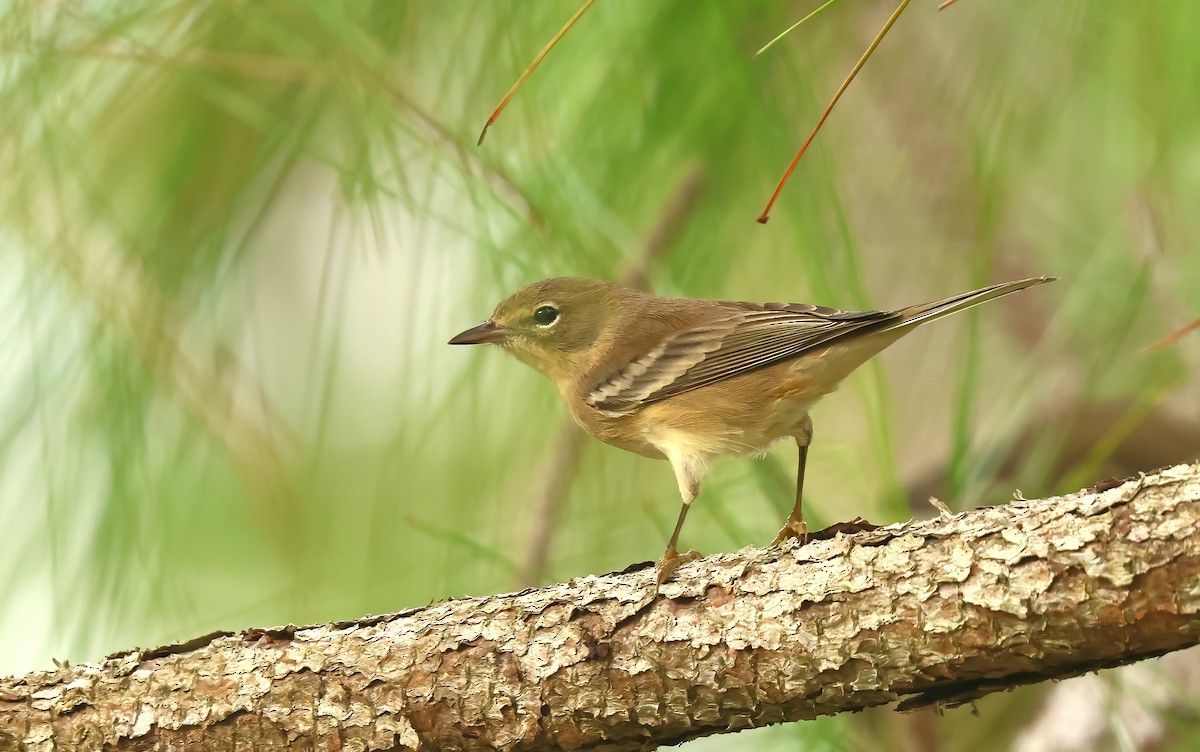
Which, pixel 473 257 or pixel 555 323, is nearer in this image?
pixel 473 257

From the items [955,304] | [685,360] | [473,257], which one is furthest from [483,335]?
[955,304]

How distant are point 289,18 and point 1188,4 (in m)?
1.42

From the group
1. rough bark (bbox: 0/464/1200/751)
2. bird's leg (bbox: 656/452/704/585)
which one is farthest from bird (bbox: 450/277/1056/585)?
rough bark (bbox: 0/464/1200/751)

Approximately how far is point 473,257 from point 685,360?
448 millimetres

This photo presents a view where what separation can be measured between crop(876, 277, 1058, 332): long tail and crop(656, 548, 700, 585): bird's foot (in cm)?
46

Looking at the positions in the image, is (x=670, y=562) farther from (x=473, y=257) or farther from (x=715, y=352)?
(x=473, y=257)

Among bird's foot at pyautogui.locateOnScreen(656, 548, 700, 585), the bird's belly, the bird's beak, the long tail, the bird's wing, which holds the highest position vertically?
the bird's beak

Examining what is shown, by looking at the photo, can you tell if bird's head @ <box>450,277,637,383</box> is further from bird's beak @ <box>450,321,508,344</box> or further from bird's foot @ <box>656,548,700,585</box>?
bird's foot @ <box>656,548,700,585</box>

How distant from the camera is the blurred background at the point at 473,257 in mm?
1889

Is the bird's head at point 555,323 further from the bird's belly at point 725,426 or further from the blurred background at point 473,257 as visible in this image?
the bird's belly at point 725,426

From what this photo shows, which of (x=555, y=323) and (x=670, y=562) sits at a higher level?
(x=555, y=323)

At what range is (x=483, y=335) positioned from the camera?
83.7 inches

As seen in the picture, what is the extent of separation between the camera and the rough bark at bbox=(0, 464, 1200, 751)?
117 cm

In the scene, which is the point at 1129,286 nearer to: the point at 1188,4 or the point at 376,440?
the point at 1188,4
